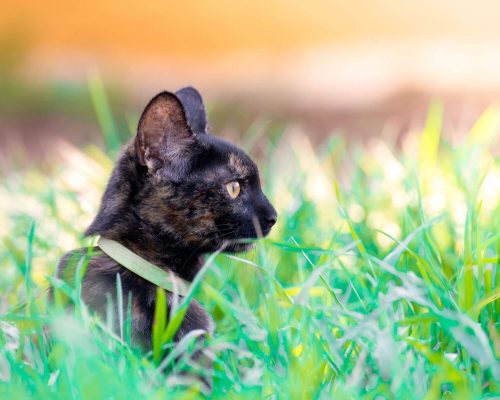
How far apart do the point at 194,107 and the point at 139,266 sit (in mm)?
682

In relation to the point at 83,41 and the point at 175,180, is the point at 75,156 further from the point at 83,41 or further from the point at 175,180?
the point at 83,41

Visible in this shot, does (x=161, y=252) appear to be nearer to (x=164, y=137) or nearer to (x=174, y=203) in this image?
(x=174, y=203)

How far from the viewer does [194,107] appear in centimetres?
254

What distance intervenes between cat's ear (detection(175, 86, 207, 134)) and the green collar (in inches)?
22.3

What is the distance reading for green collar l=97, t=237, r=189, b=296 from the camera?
2041mm

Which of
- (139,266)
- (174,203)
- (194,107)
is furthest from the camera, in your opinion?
(194,107)

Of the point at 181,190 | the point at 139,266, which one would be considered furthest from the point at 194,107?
the point at 139,266

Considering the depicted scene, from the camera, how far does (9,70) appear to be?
6797 mm

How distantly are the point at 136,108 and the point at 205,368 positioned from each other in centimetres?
479

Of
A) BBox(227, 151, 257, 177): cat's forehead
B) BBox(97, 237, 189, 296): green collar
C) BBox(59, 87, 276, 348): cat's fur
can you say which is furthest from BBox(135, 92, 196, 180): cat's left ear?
BBox(97, 237, 189, 296): green collar

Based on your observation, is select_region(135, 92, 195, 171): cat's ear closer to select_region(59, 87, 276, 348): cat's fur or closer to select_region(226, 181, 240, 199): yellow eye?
select_region(59, 87, 276, 348): cat's fur

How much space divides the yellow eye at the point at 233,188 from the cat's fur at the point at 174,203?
12mm

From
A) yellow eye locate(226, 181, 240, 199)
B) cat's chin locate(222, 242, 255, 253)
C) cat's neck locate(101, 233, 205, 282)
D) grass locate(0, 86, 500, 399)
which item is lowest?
grass locate(0, 86, 500, 399)

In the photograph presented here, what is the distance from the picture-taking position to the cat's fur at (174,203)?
216cm
